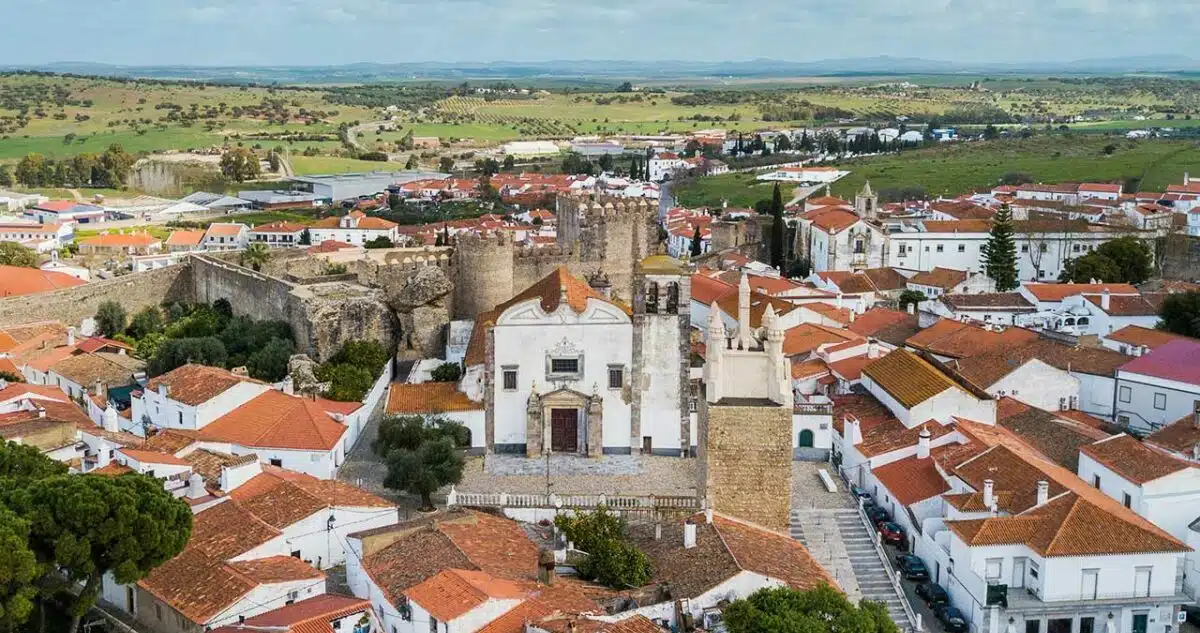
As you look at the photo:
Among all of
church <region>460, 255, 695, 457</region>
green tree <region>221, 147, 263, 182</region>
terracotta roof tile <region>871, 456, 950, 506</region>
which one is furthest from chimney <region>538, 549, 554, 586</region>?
green tree <region>221, 147, 263, 182</region>

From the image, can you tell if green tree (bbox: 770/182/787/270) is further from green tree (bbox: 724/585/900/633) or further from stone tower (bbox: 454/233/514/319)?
green tree (bbox: 724/585/900/633)

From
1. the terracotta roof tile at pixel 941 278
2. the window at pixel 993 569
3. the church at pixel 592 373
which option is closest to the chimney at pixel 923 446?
the church at pixel 592 373

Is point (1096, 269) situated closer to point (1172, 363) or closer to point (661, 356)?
point (1172, 363)

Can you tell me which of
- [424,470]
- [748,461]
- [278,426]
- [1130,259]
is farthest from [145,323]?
[1130,259]

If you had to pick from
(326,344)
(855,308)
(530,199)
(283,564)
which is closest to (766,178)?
(530,199)

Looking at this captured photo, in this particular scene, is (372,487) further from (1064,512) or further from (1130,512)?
(1130,512)

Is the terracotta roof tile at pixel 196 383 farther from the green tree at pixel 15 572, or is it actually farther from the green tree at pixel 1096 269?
the green tree at pixel 1096 269
